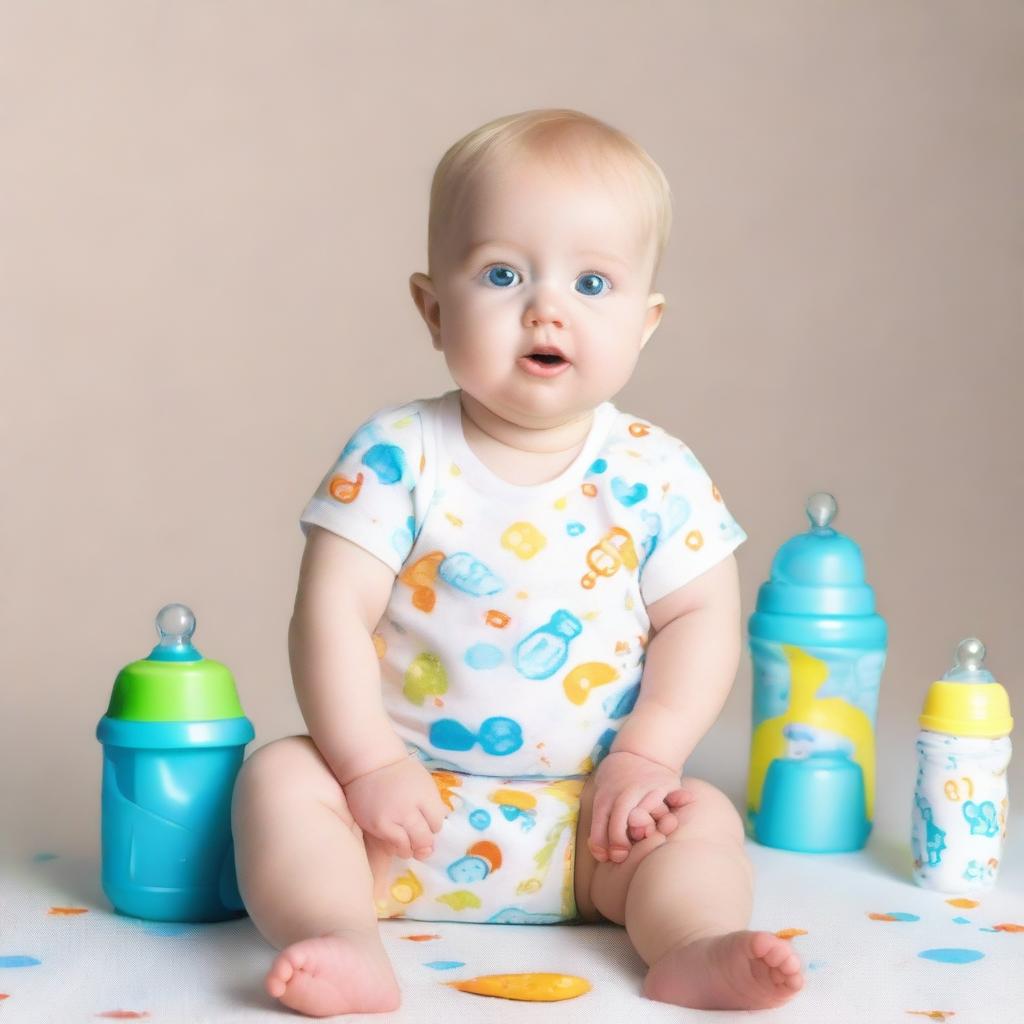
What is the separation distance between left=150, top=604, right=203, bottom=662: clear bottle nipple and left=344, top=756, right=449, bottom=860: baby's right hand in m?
0.21

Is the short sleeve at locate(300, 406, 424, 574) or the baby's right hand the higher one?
the short sleeve at locate(300, 406, 424, 574)

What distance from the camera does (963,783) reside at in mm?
1775

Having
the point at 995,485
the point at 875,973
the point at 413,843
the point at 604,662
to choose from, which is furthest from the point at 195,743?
Result: the point at 995,485

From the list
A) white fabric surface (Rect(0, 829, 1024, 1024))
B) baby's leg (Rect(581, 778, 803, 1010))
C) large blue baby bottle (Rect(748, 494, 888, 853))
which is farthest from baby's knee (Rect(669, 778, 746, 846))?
large blue baby bottle (Rect(748, 494, 888, 853))

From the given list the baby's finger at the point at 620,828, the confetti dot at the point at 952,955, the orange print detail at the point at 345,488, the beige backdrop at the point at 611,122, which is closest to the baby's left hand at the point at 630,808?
the baby's finger at the point at 620,828

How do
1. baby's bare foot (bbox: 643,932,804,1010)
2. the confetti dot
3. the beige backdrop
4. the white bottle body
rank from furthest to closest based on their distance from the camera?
the beige backdrop, the white bottle body, the confetti dot, baby's bare foot (bbox: 643,932,804,1010)

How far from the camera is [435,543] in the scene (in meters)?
1.69

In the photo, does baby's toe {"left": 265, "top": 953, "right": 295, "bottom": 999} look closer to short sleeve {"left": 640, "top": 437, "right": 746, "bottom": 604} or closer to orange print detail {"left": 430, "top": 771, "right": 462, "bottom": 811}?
orange print detail {"left": 430, "top": 771, "right": 462, "bottom": 811}

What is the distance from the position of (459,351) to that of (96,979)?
0.63m

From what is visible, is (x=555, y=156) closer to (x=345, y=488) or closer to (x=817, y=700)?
(x=345, y=488)

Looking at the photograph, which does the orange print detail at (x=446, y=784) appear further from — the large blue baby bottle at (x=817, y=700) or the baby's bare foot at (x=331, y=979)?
the large blue baby bottle at (x=817, y=700)

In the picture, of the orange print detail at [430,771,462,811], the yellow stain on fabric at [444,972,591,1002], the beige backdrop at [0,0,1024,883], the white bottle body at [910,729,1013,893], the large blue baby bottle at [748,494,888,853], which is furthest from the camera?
the beige backdrop at [0,0,1024,883]

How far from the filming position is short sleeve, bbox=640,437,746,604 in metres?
1.73

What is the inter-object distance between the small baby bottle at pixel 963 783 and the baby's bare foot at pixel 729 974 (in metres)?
0.46
